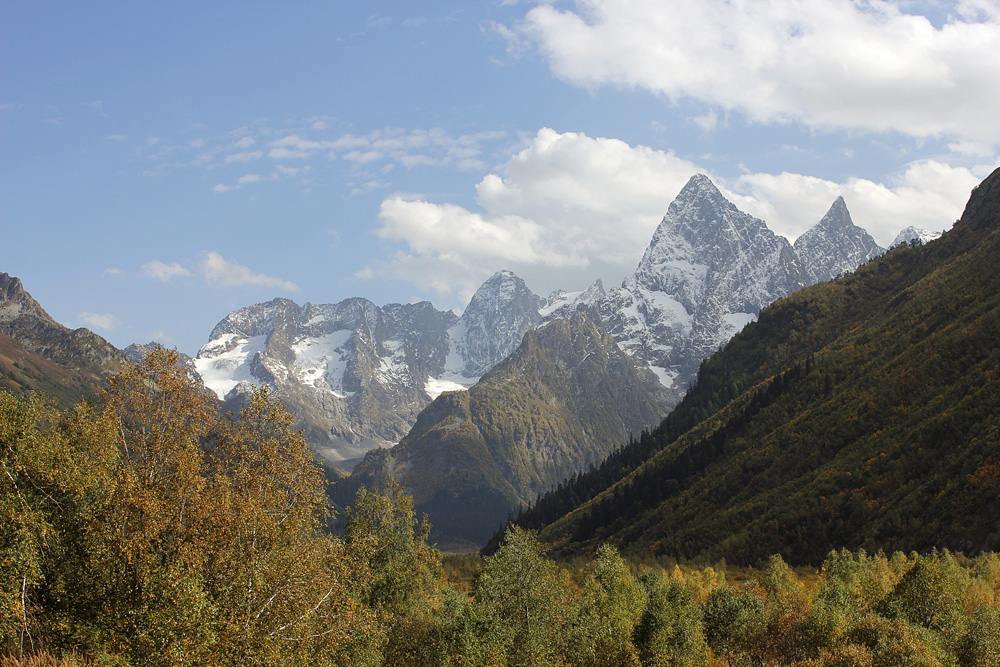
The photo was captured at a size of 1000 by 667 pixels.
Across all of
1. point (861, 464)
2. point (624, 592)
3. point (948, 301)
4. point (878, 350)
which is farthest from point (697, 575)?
point (948, 301)

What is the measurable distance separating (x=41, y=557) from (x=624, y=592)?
185 feet

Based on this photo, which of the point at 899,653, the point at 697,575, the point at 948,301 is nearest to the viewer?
the point at 899,653

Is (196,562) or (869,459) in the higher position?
(196,562)

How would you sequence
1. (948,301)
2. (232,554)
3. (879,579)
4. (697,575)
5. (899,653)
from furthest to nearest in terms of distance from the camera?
(948,301) < (697,575) < (879,579) < (899,653) < (232,554)

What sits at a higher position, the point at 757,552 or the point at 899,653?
the point at 899,653

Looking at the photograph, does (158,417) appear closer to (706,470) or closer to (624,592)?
(624,592)

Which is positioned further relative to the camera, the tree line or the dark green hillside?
the dark green hillside

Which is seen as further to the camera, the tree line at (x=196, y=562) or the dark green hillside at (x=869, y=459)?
the dark green hillside at (x=869, y=459)

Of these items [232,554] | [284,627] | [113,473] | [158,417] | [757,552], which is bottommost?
[757,552]

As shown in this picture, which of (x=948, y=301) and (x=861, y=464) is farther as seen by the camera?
(x=948, y=301)

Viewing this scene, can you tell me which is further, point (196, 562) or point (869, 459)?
point (869, 459)

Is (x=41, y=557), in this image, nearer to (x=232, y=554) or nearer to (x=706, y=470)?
(x=232, y=554)

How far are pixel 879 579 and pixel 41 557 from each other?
86635 mm

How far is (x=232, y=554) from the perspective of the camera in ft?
107
